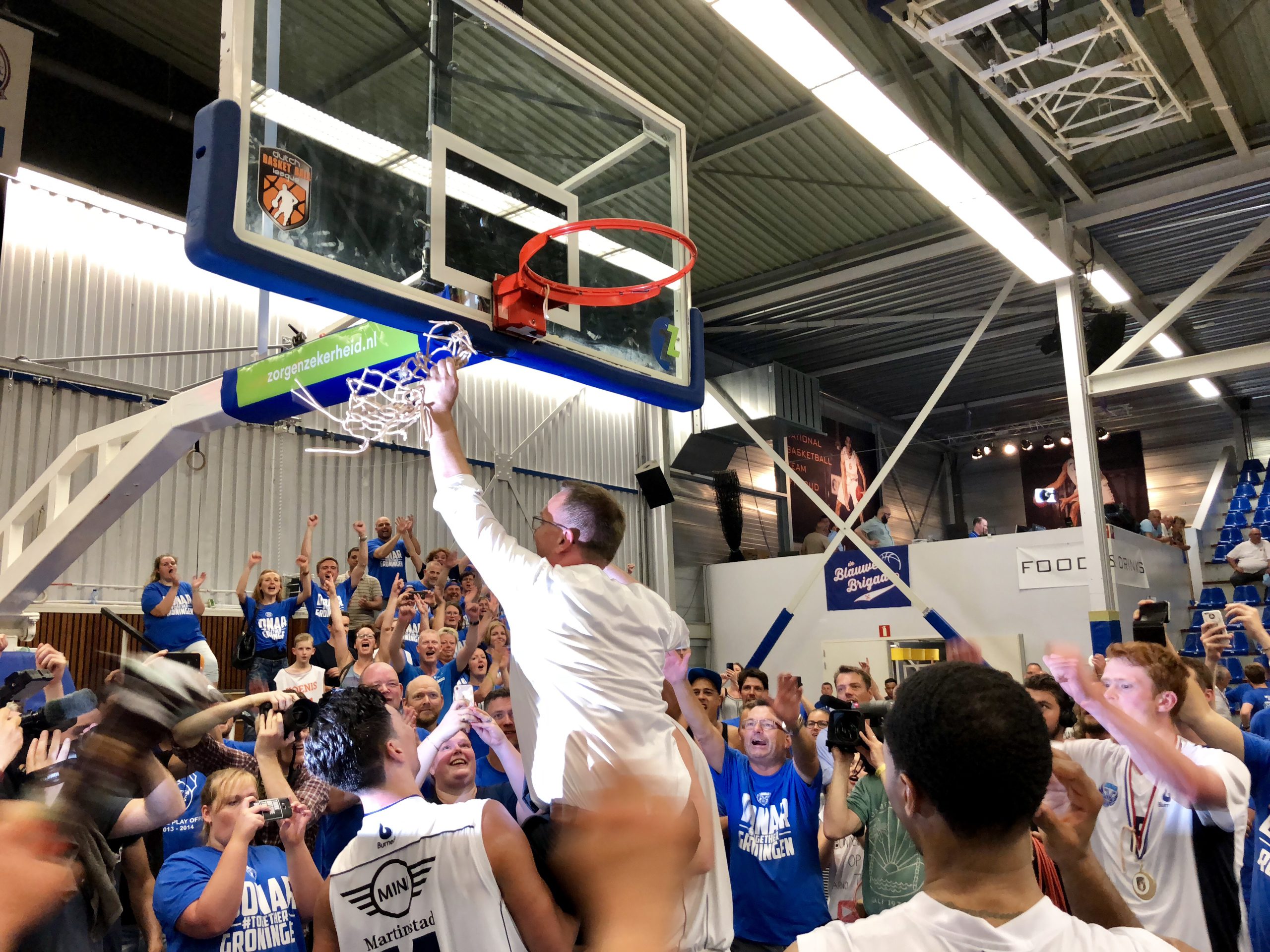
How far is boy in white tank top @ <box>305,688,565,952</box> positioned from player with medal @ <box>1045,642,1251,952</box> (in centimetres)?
195

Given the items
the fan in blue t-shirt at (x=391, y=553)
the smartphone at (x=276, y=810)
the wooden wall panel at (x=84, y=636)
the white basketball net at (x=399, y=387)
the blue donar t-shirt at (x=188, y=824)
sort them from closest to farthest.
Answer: the smartphone at (x=276, y=810)
the white basketball net at (x=399, y=387)
the blue donar t-shirt at (x=188, y=824)
the wooden wall panel at (x=84, y=636)
the fan in blue t-shirt at (x=391, y=553)

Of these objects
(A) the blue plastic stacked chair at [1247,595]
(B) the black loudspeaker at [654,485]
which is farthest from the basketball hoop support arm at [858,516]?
(A) the blue plastic stacked chair at [1247,595]

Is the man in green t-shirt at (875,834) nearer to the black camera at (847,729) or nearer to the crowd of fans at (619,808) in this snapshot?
the crowd of fans at (619,808)

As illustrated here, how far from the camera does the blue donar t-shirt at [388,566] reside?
10.8 metres

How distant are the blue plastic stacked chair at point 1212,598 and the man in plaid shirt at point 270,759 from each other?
15.5 meters

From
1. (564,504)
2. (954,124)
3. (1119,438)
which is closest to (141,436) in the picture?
(564,504)

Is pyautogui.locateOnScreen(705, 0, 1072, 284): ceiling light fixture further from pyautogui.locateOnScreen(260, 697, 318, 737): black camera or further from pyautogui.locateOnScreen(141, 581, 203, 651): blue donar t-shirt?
pyautogui.locateOnScreen(141, 581, 203, 651): blue donar t-shirt

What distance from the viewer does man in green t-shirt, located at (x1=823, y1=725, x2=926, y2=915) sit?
4496 millimetres

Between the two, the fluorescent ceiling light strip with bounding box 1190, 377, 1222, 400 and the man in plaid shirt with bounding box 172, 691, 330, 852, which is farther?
the fluorescent ceiling light strip with bounding box 1190, 377, 1222, 400

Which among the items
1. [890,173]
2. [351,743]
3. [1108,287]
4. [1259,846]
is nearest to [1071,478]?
[1108,287]

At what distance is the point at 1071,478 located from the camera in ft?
65.5

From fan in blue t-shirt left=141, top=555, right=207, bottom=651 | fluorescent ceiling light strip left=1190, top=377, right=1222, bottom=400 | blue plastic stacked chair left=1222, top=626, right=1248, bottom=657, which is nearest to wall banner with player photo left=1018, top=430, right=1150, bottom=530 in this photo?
fluorescent ceiling light strip left=1190, top=377, right=1222, bottom=400

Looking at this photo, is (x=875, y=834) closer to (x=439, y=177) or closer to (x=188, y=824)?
(x=188, y=824)

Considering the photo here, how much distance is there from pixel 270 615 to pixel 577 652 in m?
7.15
